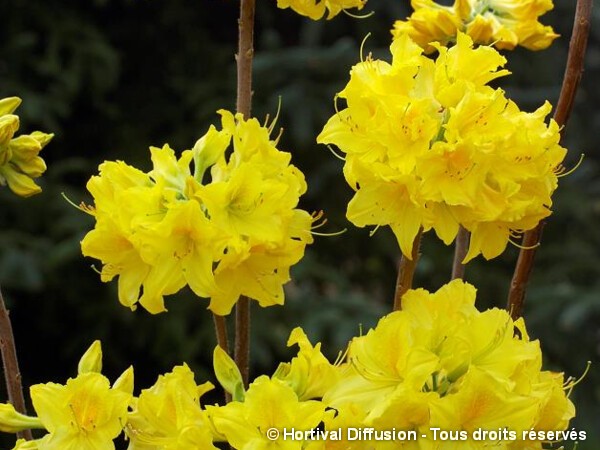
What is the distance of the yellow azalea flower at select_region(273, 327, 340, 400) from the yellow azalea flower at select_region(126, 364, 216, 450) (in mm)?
72

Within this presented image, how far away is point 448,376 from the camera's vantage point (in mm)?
755

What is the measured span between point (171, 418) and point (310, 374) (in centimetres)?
11

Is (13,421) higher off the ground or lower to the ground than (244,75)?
lower

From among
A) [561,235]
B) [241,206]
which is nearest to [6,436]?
[561,235]

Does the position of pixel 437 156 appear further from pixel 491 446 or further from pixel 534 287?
pixel 534 287

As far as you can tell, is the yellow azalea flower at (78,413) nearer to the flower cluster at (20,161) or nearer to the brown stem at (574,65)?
the flower cluster at (20,161)

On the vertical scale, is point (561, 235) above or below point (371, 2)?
below

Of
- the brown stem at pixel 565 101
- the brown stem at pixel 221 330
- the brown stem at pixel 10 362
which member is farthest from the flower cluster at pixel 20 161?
the brown stem at pixel 565 101

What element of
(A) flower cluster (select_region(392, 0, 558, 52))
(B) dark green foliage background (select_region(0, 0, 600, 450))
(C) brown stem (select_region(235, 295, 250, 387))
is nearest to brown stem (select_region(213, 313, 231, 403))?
(C) brown stem (select_region(235, 295, 250, 387))

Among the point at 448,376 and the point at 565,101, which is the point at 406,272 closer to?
the point at 448,376

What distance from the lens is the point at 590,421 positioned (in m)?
3.30

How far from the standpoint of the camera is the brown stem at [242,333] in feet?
2.80

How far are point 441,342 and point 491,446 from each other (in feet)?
0.27

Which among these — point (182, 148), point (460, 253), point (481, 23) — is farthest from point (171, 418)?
point (182, 148)
